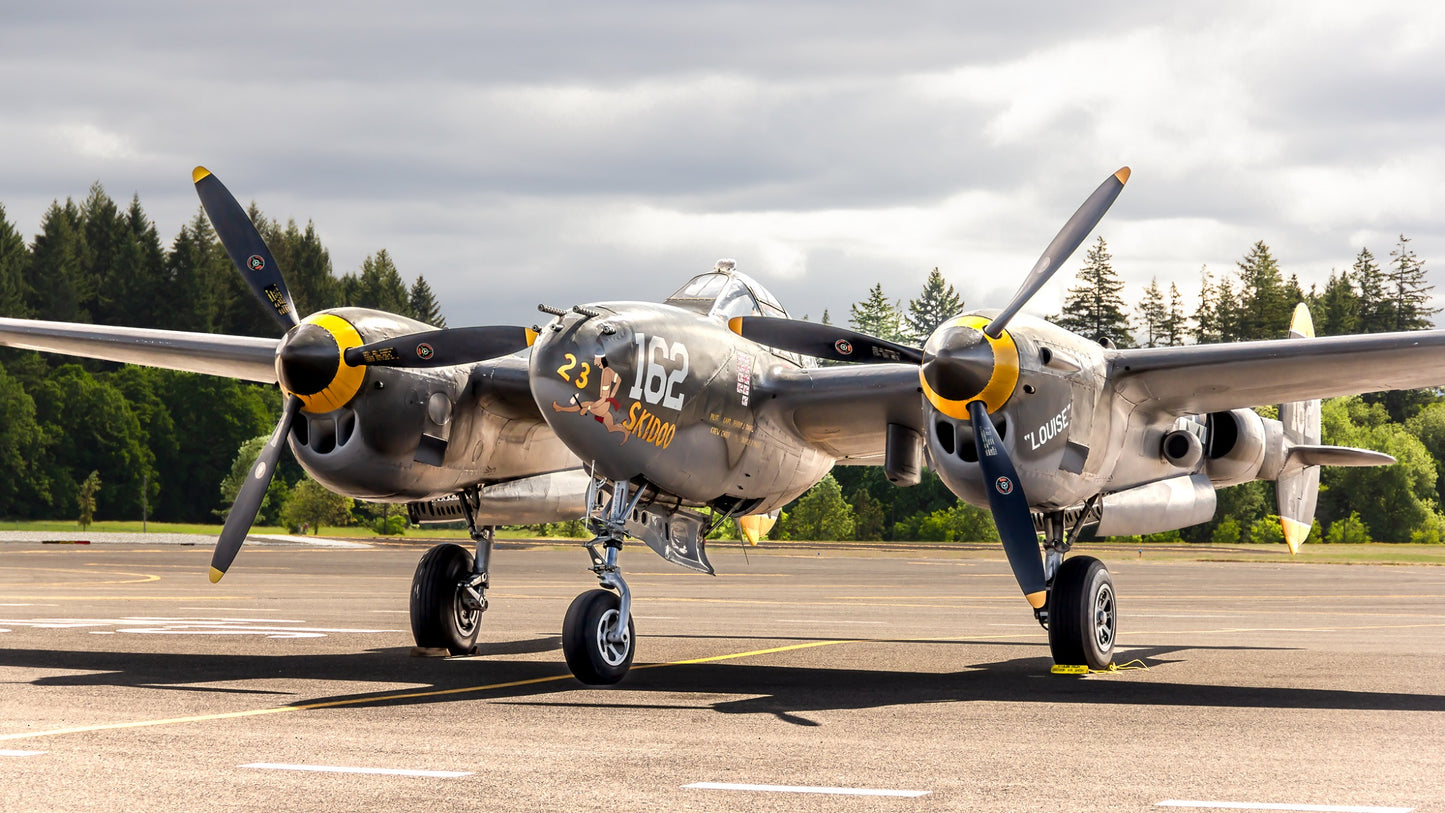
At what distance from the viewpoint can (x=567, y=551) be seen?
62.7m

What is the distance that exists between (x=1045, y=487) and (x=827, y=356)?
2.84 m

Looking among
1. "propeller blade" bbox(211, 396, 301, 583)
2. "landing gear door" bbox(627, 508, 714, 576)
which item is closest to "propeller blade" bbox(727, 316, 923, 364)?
"landing gear door" bbox(627, 508, 714, 576)

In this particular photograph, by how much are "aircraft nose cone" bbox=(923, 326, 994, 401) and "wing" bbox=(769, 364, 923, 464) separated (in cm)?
145

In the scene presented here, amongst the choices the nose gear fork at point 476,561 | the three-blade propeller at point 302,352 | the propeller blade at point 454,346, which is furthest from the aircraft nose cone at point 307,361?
the nose gear fork at point 476,561

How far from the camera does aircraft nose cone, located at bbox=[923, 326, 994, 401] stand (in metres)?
15.2

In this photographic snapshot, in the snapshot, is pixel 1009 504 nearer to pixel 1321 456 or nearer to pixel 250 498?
pixel 1321 456

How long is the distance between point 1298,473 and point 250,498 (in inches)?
586

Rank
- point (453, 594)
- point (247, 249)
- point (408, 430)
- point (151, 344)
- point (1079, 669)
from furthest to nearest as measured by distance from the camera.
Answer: point (151, 344) < point (453, 594) < point (247, 249) < point (408, 430) < point (1079, 669)

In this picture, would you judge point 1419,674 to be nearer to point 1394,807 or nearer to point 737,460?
point 737,460

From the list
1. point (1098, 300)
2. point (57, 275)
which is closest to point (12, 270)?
point (57, 275)

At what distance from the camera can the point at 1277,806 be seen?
27.6ft

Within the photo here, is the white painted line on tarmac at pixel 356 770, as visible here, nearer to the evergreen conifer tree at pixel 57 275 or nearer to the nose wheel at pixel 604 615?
the nose wheel at pixel 604 615

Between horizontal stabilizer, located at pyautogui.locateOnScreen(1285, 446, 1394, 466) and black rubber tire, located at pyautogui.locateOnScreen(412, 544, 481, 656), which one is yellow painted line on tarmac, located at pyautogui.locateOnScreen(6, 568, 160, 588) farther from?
horizontal stabilizer, located at pyautogui.locateOnScreen(1285, 446, 1394, 466)

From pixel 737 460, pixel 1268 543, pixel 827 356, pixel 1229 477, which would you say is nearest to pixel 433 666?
pixel 737 460
